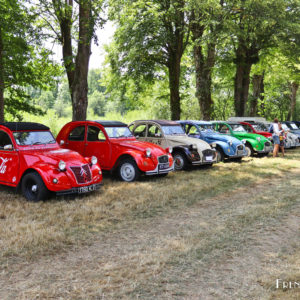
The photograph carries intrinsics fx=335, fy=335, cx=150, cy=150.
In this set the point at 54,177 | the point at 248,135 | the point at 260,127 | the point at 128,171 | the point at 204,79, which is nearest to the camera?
the point at 54,177

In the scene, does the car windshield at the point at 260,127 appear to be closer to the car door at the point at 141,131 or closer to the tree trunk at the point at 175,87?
the tree trunk at the point at 175,87

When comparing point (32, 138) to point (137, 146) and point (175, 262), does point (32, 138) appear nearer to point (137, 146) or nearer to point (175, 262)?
point (137, 146)

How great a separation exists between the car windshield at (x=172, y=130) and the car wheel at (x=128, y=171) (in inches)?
109

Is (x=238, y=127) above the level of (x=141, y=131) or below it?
above

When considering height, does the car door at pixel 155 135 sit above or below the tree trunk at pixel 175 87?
below

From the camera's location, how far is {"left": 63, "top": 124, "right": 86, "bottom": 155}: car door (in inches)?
420

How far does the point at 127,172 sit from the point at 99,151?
46.1 inches

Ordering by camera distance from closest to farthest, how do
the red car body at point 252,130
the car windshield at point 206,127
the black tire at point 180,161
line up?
1. the black tire at point 180,161
2. the car windshield at point 206,127
3. the red car body at point 252,130

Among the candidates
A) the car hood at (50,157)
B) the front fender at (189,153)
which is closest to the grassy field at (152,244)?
the car hood at (50,157)

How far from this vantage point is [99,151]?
1036 cm

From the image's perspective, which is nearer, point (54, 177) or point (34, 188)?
point (54, 177)

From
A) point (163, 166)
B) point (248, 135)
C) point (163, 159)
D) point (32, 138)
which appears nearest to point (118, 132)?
point (163, 159)

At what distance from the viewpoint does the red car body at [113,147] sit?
9731mm

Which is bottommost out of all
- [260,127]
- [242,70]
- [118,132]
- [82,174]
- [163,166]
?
[163,166]
